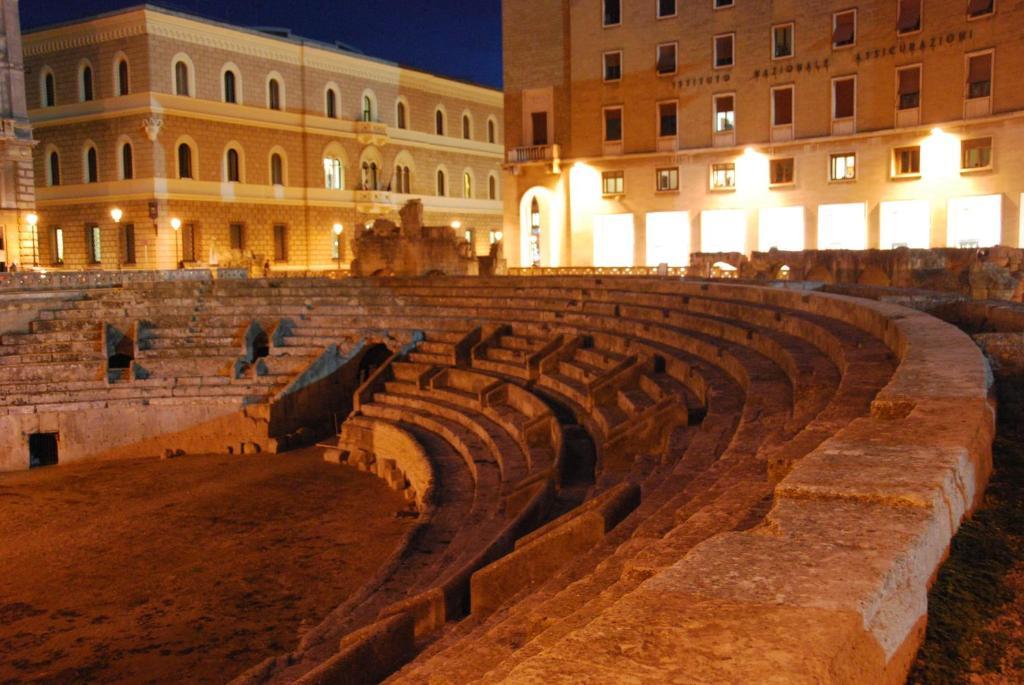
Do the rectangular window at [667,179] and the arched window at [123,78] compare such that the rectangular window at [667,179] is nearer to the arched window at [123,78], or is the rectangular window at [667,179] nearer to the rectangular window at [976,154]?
the rectangular window at [976,154]

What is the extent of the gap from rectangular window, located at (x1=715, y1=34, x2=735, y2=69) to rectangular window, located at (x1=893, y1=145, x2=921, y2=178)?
22.2 ft

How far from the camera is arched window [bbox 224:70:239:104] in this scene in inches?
1479

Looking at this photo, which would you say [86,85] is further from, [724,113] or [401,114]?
[724,113]

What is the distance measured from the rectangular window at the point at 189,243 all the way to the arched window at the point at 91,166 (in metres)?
3.96

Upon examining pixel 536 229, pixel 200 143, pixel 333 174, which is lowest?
pixel 536 229

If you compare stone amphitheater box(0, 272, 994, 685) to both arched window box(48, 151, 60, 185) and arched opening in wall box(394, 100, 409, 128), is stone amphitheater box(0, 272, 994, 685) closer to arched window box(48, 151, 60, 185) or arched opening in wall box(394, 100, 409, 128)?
arched window box(48, 151, 60, 185)

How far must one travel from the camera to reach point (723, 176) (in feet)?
109

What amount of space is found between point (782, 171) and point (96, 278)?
887 inches

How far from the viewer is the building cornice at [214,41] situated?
113ft

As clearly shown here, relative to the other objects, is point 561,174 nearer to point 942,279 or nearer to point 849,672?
point 942,279

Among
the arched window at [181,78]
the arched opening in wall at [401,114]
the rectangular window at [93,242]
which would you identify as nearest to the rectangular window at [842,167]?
the arched opening in wall at [401,114]

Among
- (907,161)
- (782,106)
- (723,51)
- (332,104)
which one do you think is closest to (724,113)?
(782,106)

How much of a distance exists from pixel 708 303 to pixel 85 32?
101 ft

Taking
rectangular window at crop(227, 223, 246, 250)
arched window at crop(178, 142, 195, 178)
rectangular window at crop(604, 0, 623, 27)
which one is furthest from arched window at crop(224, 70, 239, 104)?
rectangular window at crop(604, 0, 623, 27)
